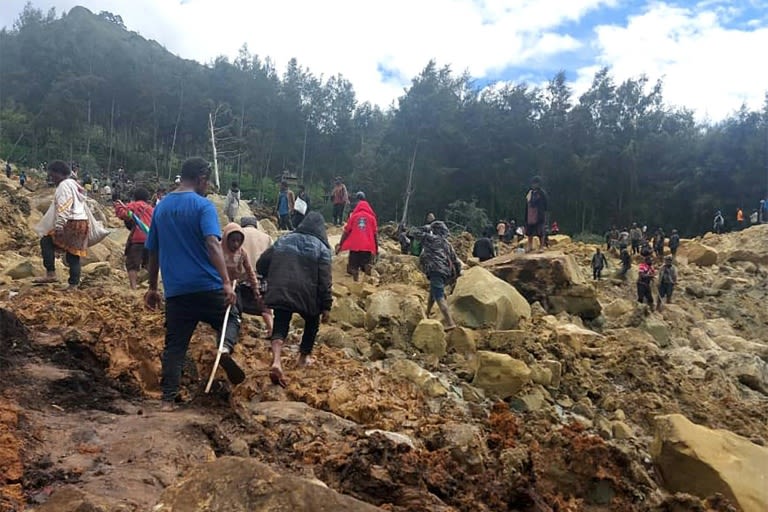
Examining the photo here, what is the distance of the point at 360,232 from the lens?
8781 mm

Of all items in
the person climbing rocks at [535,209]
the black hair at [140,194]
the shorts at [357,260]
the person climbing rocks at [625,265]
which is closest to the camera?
the black hair at [140,194]

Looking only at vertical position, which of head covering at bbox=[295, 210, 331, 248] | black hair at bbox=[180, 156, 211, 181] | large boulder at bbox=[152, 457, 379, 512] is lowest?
large boulder at bbox=[152, 457, 379, 512]

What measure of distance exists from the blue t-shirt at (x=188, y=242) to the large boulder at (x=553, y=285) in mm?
7146

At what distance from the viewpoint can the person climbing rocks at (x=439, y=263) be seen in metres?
7.49

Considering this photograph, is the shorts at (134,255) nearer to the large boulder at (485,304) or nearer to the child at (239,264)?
the child at (239,264)

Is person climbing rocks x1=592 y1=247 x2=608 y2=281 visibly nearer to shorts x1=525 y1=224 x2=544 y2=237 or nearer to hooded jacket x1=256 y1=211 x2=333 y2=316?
shorts x1=525 y1=224 x2=544 y2=237

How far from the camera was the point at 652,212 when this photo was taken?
33688 mm

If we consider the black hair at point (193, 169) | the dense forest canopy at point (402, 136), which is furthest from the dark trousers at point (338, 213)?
the dense forest canopy at point (402, 136)

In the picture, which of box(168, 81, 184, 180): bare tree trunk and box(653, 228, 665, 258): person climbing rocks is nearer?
box(653, 228, 665, 258): person climbing rocks

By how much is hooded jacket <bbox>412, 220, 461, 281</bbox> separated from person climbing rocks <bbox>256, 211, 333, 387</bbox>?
9.36 ft

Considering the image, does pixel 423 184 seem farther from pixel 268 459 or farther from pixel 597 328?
pixel 268 459

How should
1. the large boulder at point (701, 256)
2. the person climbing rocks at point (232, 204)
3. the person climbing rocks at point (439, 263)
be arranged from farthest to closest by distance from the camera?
the large boulder at point (701, 256)
the person climbing rocks at point (232, 204)
the person climbing rocks at point (439, 263)

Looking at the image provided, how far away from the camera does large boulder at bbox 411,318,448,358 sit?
6.28 m

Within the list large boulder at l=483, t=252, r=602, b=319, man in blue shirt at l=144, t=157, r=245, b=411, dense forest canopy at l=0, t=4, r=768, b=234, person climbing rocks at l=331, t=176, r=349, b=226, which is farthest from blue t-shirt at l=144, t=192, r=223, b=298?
dense forest canopy at l=0, t=4, r=768, b=234
